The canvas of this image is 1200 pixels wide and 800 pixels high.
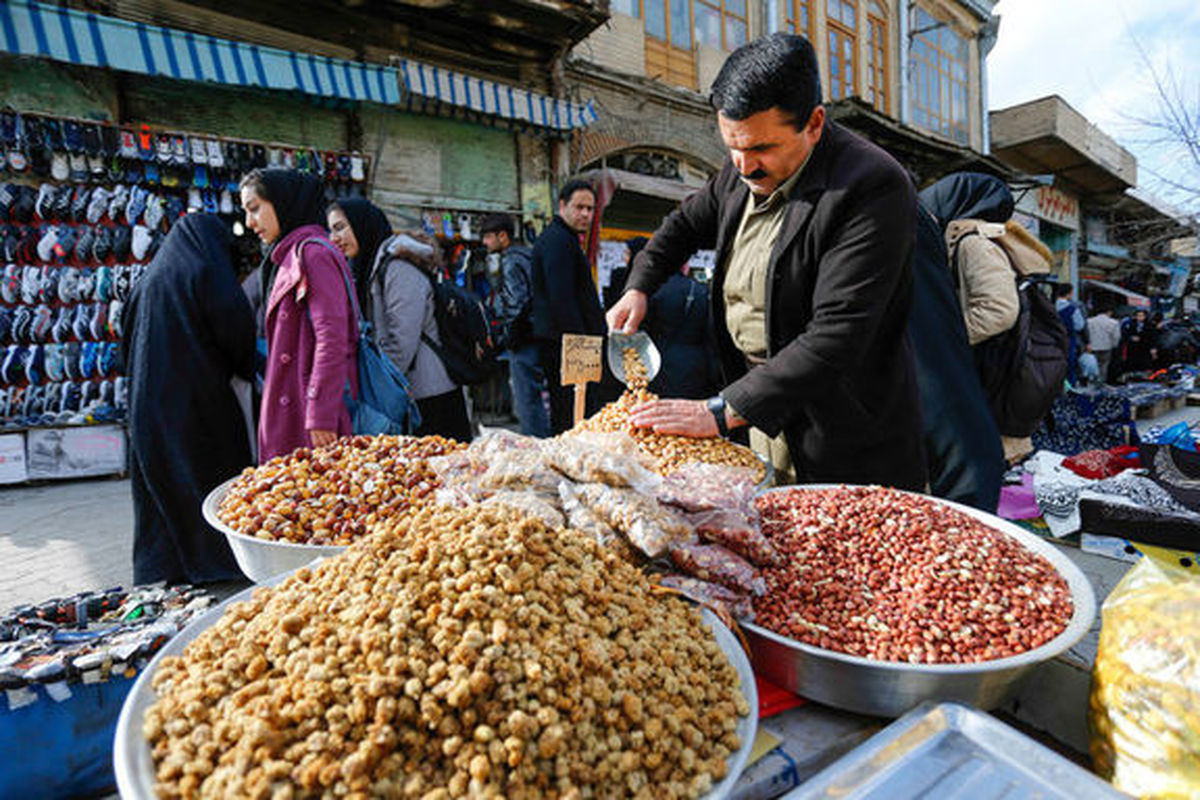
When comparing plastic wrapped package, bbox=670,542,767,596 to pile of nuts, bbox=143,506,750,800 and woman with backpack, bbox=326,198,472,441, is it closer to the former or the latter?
pile of nuts, bbox=143,506,750,800

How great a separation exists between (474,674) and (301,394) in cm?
202

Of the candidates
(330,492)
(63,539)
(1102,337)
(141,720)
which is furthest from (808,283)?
(1102,337)

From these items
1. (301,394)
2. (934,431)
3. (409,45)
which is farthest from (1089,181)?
(301,394)

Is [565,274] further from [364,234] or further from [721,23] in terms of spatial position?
[721,23]

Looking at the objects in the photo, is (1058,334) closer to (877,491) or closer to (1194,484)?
(1194,484)

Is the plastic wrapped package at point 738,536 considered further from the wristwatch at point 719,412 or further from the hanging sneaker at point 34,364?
the hanging sneaker at point 34,364

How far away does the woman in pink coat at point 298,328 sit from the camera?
93.8 inches

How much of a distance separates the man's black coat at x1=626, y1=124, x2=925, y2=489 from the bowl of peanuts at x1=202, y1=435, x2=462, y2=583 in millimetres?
872

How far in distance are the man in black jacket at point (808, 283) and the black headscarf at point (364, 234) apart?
2.36 meters

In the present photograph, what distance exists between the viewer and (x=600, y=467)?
4.20ft

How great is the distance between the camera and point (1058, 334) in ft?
9.15

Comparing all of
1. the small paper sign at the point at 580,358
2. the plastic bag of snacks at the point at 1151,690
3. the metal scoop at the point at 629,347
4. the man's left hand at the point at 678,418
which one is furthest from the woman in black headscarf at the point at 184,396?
the plastic bag of snacks at the point at 1151,690

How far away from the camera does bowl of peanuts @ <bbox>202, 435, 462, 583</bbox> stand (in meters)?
1.29

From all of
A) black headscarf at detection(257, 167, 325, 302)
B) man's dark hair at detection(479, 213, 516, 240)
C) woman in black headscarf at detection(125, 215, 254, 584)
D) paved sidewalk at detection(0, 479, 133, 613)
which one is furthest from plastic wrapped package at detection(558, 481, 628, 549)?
man's dark hair at detection(479, 213, 516, 240)
